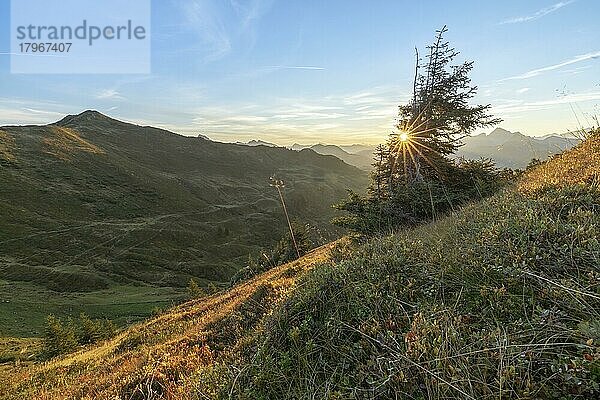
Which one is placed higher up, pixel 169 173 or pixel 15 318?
pixel 169 173

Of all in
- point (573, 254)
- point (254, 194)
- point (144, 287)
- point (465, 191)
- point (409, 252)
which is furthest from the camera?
point (254, 194)

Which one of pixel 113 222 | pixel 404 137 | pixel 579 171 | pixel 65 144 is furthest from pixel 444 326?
pixel 65 144

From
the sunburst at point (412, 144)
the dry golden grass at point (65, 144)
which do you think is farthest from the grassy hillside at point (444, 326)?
the dry golden grass at point (65, 144)

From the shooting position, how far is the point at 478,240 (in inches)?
176

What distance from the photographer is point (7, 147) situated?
11981cm

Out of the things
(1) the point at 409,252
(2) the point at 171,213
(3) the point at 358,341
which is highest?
(1) the point at 409,252

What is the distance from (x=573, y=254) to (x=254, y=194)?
160 m

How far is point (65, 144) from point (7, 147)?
21.3 metres

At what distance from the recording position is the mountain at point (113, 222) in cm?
5944

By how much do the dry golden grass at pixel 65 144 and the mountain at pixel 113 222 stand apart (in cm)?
52

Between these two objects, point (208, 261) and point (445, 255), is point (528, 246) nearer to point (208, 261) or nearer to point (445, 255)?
point (445, 255)

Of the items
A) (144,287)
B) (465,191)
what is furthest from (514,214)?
(144,287)

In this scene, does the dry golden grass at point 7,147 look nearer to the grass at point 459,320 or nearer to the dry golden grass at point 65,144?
the dry golden grass at point 65,144

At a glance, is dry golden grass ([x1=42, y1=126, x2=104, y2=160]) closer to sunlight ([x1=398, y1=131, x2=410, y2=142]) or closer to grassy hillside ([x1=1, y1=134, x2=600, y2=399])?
sunlight ([x1=398, y1=131, x2=410, y2=142])
